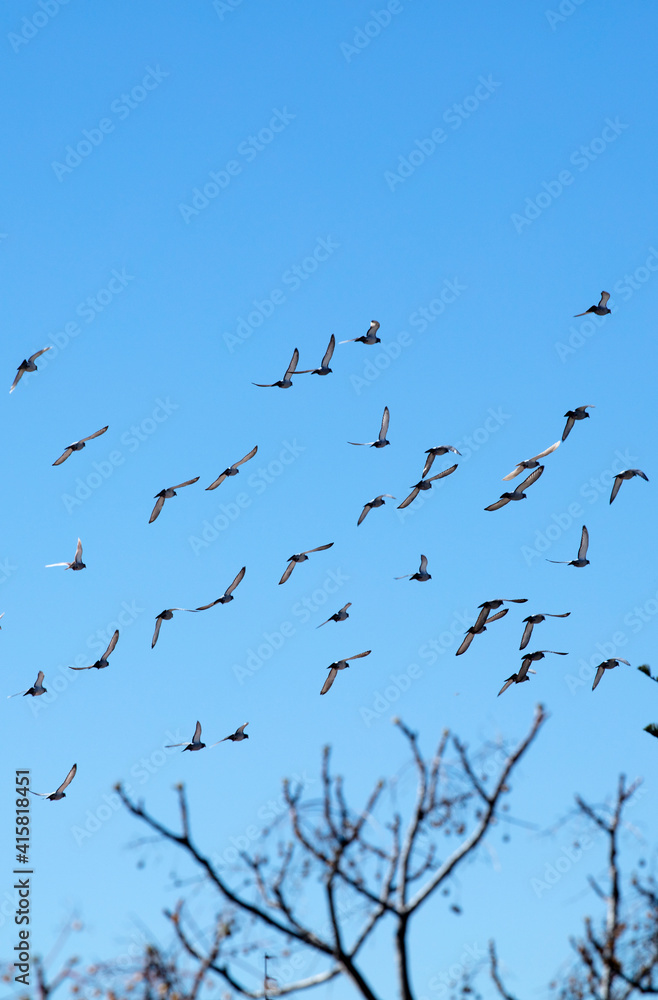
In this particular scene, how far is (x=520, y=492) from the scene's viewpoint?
26.9m

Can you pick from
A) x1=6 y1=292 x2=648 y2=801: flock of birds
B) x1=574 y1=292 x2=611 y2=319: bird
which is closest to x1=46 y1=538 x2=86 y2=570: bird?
x1=6 y1=292 x2=648 y2=801: flock of birds

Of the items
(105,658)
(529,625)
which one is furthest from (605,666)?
(105,658)

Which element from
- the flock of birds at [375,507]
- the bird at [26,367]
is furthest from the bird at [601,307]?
the bird at [26,367]

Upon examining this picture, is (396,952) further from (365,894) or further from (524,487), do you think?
(524,487)

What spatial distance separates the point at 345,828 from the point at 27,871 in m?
7.76

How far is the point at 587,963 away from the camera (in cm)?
2012

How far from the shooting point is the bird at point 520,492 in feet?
88.0

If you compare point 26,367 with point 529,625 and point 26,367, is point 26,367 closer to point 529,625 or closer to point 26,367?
point 26,367

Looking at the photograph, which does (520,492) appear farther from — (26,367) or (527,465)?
(26,367)

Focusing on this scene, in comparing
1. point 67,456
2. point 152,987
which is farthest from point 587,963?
point 67,456

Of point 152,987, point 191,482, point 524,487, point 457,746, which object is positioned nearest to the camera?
point 152,987

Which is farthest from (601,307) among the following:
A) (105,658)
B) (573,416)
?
(105,658)

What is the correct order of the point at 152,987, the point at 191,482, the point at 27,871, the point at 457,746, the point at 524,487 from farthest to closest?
the point at 191,482 → the point at 524,487 → the point at 27,871 → the point at 457,746 → the point at 152,987

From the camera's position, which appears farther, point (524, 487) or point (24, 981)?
point (524, 487)
